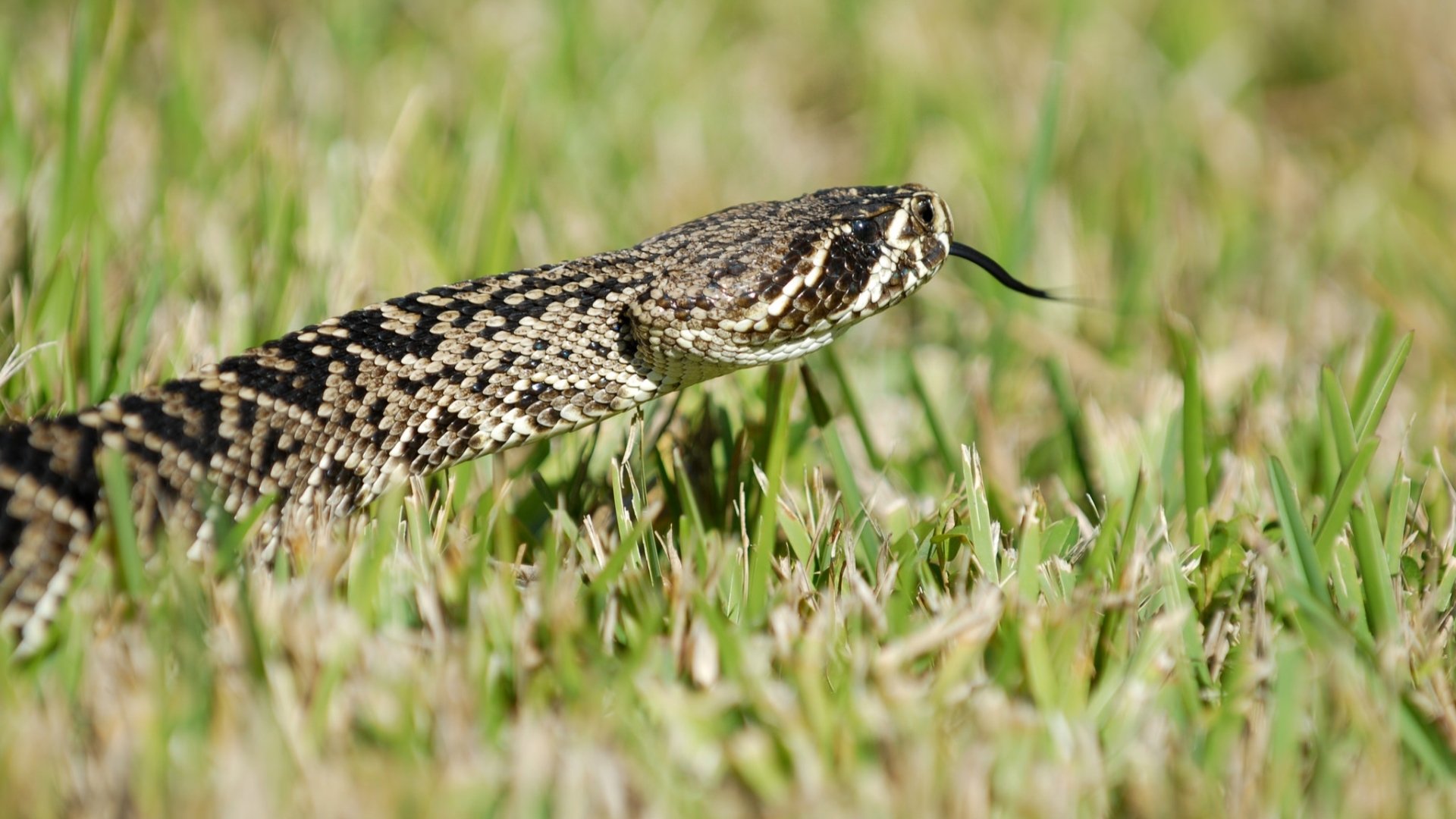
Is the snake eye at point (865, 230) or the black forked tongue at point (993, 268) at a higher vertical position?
the snake eye at point (865, 230)

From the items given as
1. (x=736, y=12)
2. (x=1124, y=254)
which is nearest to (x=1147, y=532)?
(x=1124, y=254)

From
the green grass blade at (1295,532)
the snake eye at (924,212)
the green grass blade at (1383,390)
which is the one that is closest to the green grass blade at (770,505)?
the snake eye at (924,212)

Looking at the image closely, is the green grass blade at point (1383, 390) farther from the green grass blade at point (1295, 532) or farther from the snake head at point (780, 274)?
the snake head at point (780, 274)

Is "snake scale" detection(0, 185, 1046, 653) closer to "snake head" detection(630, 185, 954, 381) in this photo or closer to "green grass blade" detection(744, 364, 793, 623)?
"snake head" detection(630, 185, 954, 381)

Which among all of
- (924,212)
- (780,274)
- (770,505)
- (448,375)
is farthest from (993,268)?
(448,375)

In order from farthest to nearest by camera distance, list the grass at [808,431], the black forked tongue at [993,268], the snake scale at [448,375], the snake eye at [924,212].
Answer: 1. the black forked tongue at [993,268]
2. the snake eye at [924,212]
3. the snake scale at [448,375]
4. the grass at [808,431]

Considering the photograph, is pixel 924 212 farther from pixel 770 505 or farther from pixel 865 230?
pixel 770 505

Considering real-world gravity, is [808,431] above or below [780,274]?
below
